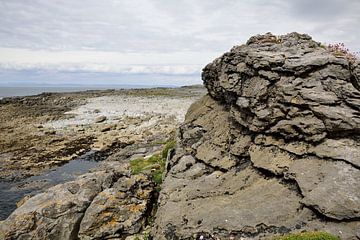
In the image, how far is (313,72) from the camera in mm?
14391

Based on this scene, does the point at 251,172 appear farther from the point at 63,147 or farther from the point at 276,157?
the point at 63,147

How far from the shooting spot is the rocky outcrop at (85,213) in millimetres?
16627

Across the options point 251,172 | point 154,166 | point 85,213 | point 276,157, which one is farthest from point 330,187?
point 154,166

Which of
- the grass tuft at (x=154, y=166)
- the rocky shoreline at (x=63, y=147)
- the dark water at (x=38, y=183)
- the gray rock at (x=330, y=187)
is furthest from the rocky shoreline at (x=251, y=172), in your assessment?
the rocky shoreline at (x=63, y=147)

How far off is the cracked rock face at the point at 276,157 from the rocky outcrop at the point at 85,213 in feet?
7.57

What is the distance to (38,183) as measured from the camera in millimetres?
31453

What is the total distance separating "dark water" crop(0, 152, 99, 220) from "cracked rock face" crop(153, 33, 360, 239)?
15510 millimetres

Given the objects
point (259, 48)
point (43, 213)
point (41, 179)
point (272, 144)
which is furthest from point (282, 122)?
point (41, 179)

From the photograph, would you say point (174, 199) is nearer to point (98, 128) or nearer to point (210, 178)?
point (210, 178)

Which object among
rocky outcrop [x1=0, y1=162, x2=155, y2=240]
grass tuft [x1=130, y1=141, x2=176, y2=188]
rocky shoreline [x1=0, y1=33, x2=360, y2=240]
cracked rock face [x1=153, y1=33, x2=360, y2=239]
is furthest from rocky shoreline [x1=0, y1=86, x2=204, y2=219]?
cracked rock face [x1=153, y1=33, x2=360, y2=239]

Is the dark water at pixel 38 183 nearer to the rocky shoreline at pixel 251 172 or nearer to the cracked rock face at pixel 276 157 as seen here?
the rocky shoreline at pixel 251 172

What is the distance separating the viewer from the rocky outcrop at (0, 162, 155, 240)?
1663cm

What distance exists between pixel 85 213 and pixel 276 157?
30.6 ft

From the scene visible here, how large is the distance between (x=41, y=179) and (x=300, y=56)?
2566 centimetres
